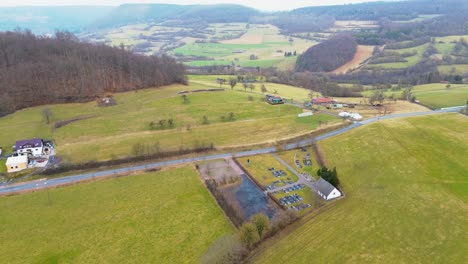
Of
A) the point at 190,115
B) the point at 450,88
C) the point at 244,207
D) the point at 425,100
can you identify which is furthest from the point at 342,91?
the point at 244,207

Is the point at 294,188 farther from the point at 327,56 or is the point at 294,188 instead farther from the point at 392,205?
the point at 327,56

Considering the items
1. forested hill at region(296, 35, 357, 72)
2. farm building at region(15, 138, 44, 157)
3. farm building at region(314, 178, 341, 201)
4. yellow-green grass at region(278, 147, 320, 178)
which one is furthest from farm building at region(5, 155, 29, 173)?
forested hill at region(296, 35, 357, 72)

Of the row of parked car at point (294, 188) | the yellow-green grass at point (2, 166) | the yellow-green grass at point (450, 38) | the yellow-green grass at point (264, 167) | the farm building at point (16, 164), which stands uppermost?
the yellow-green grass at point (450, 38)

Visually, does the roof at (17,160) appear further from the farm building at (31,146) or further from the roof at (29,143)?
the roof at (29,143)

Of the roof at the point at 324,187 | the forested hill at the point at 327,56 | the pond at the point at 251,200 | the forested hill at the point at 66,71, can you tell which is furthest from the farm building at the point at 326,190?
the forested hill at the point at 327,56

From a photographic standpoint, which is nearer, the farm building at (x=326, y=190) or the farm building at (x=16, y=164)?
the farm building at (x=326, y=190)

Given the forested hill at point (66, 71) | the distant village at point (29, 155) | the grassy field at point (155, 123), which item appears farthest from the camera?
the forested hill at point (66, 71)
